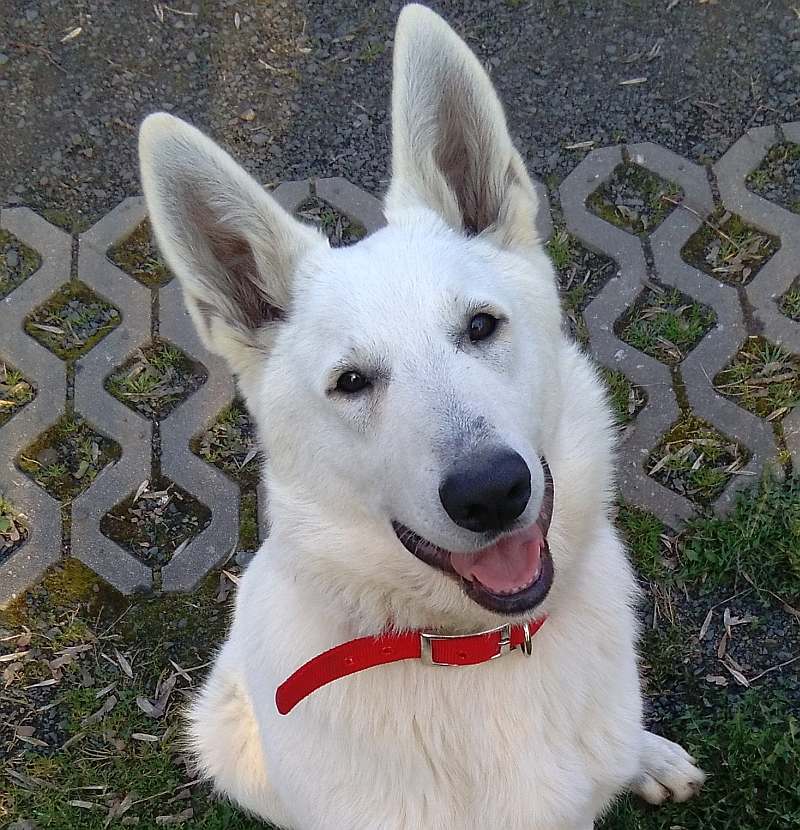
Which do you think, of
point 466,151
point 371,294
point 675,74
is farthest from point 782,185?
point 371,294

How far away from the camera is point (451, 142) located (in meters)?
2.27

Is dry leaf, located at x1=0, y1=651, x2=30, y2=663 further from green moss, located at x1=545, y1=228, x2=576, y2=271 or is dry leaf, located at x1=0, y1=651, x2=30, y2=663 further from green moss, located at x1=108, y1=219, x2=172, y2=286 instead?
green moss, located at x1=545, y1=228, x2=576, y2=271

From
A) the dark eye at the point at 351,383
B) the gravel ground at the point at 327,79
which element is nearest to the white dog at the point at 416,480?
the dark eye at the point at 351,383

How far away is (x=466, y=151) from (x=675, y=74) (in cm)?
260

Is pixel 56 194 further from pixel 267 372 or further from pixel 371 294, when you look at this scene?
pixel 371 294

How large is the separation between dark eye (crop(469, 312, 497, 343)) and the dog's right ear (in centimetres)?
53

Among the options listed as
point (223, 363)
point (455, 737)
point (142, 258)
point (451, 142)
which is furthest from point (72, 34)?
A: point (455, 737)

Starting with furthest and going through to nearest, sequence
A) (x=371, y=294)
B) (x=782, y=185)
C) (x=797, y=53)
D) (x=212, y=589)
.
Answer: (x=797, y=53), (x=782, y=185), (x=212, y=589), (x=371, y=294)

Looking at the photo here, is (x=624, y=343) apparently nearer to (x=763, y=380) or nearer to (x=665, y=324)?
(x=665, y=324)

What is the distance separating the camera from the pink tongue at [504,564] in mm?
1940

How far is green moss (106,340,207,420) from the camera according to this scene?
372cm

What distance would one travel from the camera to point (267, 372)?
223 cm

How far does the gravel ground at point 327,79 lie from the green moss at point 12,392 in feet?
2.76

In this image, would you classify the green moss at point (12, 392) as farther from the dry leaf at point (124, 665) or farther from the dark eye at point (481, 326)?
the dark eye at point (481, 326)
